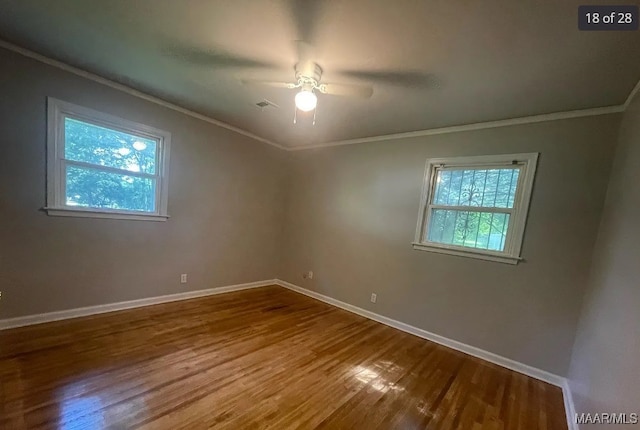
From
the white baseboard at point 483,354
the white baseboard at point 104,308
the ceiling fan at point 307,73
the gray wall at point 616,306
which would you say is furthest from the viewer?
the white baseboard at point 104,308

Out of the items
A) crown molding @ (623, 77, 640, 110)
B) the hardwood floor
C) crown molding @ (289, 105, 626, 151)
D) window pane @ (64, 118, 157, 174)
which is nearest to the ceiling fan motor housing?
crown molding @ (289, 105, 626, 151)

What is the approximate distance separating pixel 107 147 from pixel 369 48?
2.94 metres

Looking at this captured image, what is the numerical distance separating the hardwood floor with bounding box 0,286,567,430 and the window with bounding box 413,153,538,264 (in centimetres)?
120

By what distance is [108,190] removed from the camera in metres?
2.89

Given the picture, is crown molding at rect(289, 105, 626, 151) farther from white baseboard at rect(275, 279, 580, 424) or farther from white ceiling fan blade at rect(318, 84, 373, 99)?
white baseboard at rect(275, 279, 580, 424)

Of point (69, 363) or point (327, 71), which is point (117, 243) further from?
point (327, 71)

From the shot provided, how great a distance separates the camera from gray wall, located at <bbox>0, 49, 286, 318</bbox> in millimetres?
2342

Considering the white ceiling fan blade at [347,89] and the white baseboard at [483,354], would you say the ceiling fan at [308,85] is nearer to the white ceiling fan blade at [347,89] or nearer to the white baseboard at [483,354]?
the white ceiling fan blade at [347,89]

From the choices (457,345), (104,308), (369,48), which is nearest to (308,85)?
(369,48)

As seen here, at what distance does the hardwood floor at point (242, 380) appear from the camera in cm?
163

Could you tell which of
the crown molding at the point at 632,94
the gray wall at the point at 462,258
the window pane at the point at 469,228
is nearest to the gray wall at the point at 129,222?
the gray wall at the point at 462,258

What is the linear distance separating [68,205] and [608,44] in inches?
178

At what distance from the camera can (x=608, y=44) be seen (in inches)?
59.3

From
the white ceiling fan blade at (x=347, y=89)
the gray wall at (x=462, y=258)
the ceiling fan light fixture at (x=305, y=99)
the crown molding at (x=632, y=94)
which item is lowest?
the gray wall at (x=462, y=258)
